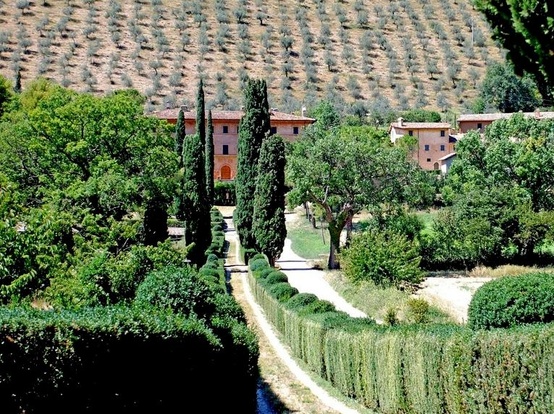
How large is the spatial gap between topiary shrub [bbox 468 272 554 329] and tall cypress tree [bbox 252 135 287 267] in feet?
73.0

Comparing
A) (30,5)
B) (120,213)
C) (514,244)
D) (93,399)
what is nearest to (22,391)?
(93,399)

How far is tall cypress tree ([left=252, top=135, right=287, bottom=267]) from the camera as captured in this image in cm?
3541

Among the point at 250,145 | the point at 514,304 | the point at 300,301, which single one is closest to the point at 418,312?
the point at 300,301

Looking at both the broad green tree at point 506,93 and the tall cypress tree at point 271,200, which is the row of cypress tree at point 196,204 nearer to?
the tall cypress tree at point 271,200

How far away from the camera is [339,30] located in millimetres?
117312

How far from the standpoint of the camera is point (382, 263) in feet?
90.8

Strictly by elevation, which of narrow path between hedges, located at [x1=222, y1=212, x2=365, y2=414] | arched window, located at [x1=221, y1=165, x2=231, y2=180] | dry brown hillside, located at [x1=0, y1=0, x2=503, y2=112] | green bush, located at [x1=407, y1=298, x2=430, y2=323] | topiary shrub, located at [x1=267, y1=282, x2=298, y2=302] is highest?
dry brown hillside, located at [x1=0, y1=0, x2=503, y2=112]

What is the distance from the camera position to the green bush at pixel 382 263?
1090 inches

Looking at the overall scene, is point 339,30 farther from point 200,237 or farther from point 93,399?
point 93,399

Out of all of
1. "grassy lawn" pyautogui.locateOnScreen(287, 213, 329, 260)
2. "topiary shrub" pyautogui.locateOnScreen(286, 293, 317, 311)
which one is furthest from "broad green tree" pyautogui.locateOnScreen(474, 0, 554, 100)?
"grassy lawn" pyautogui.locateOnScreen(287, 213, 329, 260)

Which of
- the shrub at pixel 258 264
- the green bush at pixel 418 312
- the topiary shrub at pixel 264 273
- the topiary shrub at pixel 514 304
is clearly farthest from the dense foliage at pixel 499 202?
the topiary shrub at pixel 514 304

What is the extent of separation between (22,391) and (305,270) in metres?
30.6

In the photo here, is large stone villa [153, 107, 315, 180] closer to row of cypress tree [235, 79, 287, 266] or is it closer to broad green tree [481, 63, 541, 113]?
broad green tree [481, 63, 541, 113]

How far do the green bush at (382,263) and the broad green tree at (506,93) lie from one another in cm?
6820
